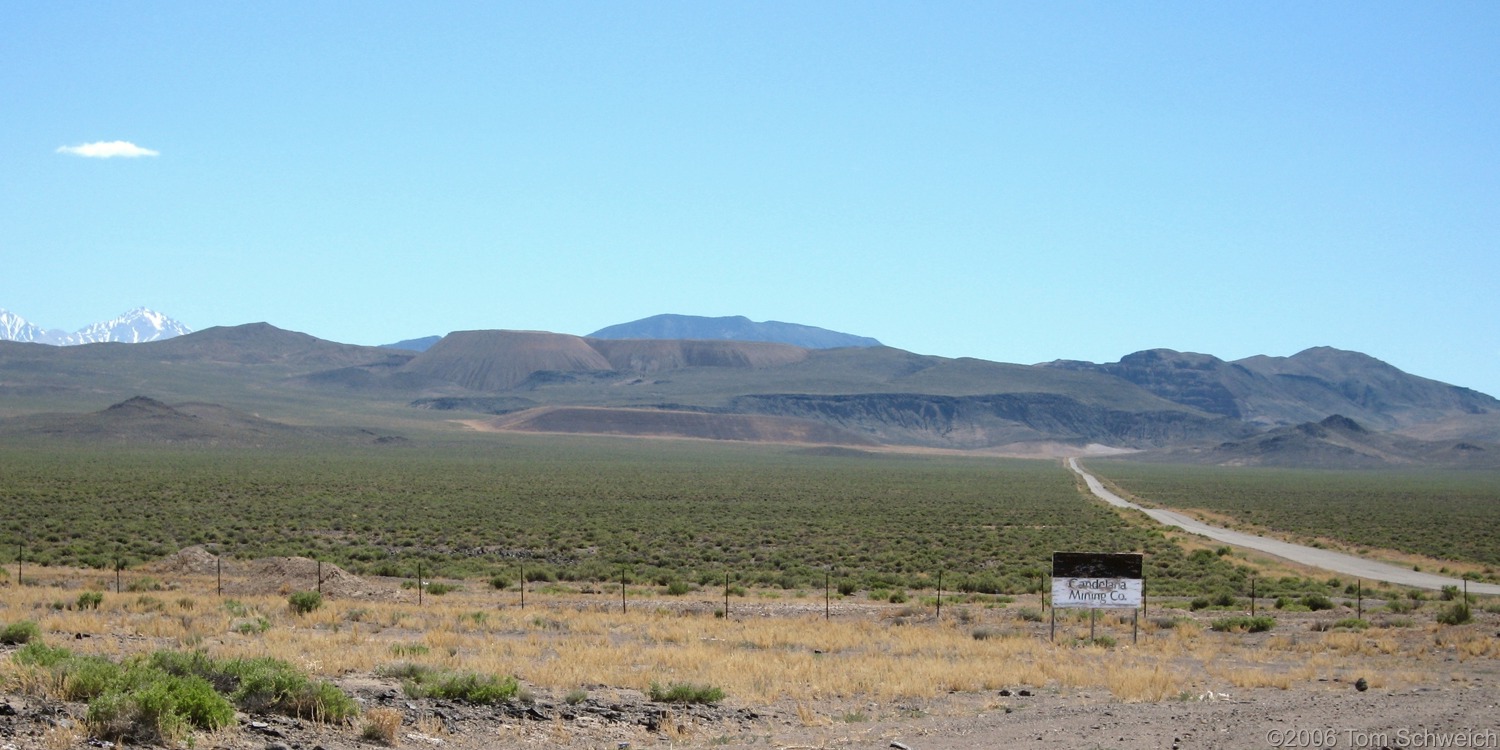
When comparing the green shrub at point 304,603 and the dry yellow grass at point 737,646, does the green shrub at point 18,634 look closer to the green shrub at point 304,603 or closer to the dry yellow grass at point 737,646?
the dry yellow grass at point 737,646

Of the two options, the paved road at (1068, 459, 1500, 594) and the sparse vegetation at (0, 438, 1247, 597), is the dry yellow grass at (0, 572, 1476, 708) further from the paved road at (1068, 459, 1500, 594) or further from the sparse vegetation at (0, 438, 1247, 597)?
the paved road at (1068, 459, 1500, 594)

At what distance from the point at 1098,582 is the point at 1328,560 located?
25240 millimetres

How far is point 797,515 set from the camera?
51969mm

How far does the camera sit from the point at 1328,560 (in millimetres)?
39125

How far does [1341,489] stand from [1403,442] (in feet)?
336

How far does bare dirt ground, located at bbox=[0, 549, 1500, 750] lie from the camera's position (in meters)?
10.1

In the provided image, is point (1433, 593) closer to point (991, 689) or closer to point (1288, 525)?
point (991, 689)

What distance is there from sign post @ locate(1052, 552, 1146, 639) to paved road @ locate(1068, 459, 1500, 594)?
16512 millimetres

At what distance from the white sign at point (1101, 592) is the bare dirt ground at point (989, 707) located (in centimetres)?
68

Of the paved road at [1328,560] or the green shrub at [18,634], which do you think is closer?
the green shrub at [18,634]

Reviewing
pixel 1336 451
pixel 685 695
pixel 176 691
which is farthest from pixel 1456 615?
pixel 1336 451

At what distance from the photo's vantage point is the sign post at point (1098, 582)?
57.9 feet

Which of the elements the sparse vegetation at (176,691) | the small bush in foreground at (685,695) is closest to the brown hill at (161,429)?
the sparse vegetation at (176,691)

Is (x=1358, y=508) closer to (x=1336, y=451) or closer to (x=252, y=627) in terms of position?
(x=252, y=627)
